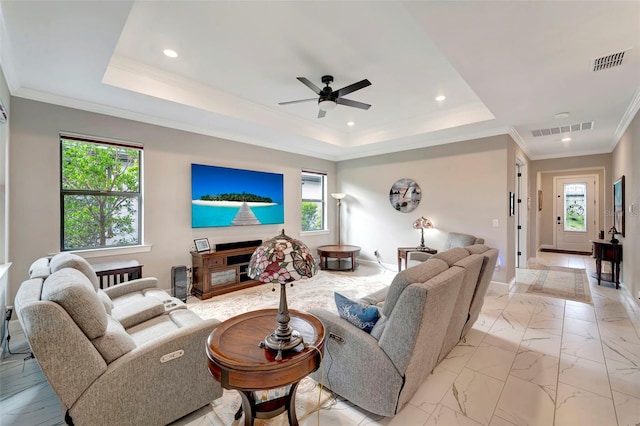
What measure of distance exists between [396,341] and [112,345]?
1575 millimetres

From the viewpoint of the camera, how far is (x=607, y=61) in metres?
2.48

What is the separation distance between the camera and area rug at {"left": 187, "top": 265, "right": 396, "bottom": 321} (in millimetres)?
3730

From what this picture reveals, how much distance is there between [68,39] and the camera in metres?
2.15

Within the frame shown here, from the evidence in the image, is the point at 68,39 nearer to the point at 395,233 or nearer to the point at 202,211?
the point at 202,211

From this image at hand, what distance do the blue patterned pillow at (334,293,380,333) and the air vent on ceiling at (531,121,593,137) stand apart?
4.81 m

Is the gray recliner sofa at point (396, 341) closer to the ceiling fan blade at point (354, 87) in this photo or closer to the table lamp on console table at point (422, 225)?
the ceiling fan blade at point (354, 87)

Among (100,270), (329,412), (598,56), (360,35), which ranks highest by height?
(360,35)

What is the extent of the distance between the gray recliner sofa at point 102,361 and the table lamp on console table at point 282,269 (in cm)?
59

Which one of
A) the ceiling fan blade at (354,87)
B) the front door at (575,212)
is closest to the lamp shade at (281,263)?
the ceiling fan blade at (354,87)

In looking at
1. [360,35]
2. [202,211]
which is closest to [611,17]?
[360,35]

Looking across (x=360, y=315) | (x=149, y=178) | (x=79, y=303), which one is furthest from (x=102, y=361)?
(x=149, y=178)

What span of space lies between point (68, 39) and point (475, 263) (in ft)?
12.0

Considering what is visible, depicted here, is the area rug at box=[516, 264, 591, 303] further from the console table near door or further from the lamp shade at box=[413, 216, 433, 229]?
the lamp shade at box=[413, 216, 433, 229]

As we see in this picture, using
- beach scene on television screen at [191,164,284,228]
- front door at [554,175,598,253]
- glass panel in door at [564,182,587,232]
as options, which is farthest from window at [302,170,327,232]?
glass panel in door at [564,182,587,232]
